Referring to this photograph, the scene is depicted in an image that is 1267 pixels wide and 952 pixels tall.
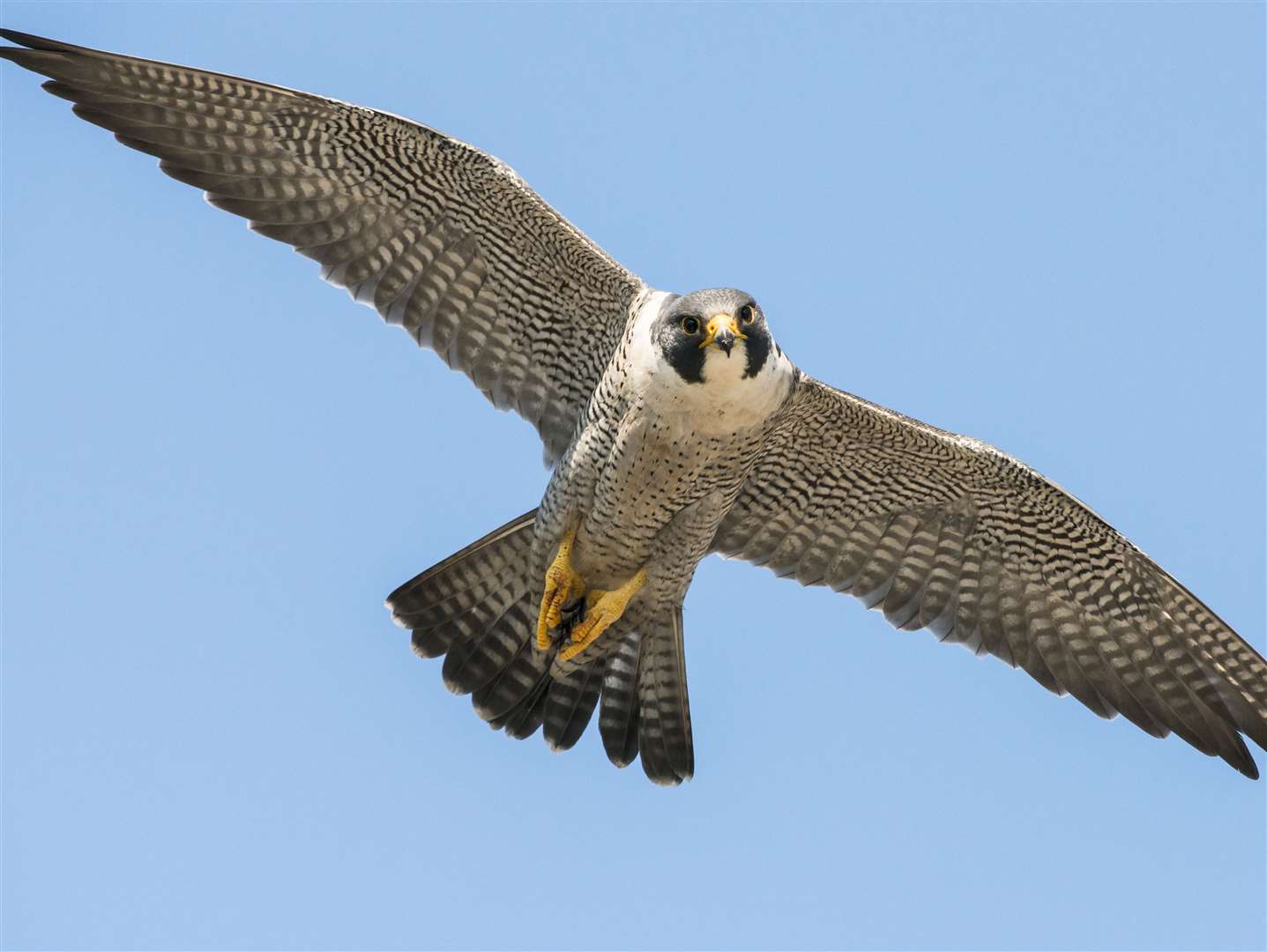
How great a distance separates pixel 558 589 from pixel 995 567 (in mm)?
2898

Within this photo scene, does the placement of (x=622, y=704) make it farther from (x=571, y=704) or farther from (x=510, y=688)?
(x=510, y=688)

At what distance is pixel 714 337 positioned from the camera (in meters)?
12.0

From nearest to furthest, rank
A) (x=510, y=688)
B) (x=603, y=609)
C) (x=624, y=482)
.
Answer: (x=624, y=482), (x=603, y=609), (x=510, y=688)

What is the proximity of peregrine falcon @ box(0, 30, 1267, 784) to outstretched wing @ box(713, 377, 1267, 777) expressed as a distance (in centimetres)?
1

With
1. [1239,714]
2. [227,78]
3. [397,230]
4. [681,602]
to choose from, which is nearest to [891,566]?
[681,602]

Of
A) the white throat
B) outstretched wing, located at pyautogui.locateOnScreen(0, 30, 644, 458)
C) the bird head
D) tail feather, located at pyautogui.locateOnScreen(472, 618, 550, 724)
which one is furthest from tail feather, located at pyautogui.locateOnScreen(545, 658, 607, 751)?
the bird head

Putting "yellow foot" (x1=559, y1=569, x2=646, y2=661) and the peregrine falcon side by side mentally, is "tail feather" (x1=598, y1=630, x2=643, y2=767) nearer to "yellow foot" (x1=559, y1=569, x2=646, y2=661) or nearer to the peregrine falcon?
the peregrine falcon

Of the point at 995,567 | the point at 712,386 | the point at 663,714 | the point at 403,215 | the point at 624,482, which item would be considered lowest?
the point at 663,714

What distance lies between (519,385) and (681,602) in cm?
169

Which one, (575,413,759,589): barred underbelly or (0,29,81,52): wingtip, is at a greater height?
(0,29,81,52): wingtip

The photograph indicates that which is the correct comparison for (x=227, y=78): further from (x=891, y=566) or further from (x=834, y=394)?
(x=891, y=566)

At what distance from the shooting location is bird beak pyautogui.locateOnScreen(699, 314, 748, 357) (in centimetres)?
1198

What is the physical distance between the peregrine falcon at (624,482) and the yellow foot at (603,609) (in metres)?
0.02

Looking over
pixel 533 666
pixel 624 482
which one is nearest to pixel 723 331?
→ pixel 624 482
